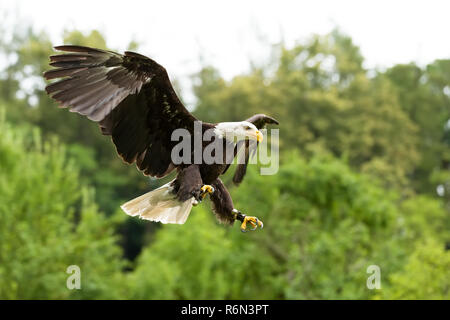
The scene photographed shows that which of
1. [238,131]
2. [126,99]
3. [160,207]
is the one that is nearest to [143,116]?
[126,99]

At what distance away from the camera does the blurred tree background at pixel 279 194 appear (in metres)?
16.0

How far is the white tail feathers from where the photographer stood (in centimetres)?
689

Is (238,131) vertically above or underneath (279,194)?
underneath

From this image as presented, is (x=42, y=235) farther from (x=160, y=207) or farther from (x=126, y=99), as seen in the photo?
(x=126, y=99)

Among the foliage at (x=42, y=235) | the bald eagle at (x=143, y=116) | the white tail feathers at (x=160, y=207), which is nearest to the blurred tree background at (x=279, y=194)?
the foliage at (x=42, y=235)

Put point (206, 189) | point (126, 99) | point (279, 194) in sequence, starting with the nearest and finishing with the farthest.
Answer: point (206, 189), point (126, 99), point (279, 194)

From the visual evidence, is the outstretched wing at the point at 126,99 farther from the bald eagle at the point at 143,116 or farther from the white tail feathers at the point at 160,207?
the white tail feathers at the point at 160,207

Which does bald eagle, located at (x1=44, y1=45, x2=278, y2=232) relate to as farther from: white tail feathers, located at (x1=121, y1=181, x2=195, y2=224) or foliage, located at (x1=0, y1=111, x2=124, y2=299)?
foliage, located at (x1=0, y1=111, x2=124, y2=299)

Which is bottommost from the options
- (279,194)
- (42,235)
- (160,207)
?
(160,207)

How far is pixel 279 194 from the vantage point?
18.6 m

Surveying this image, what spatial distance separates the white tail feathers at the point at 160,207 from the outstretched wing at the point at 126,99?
301mm

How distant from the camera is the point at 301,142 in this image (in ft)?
91.2

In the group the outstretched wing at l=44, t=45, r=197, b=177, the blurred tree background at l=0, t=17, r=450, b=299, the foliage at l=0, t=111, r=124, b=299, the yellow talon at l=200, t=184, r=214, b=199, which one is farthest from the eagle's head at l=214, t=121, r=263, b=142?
the foliage at l=0, t=111, r=124, b=299

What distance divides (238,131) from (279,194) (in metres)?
12.6
